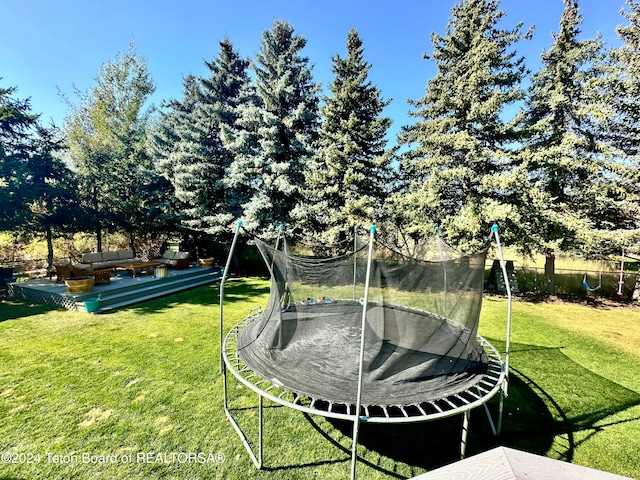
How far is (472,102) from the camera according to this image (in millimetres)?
9438

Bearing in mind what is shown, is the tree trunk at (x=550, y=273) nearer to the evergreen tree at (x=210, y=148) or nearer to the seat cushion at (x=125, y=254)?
the evergreen tree at (x=210, y=148)

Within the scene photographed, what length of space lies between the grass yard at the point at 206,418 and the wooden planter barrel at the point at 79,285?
1909 mm

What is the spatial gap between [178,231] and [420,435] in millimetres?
15161

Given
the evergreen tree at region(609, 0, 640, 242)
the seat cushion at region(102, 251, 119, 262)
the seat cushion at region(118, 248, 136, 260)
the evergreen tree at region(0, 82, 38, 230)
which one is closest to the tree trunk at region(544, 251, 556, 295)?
the evergreen tree at region(609, 0, 640, 242)

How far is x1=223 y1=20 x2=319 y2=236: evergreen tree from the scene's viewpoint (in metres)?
11.6

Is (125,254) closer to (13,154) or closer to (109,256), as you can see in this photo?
(109,256)

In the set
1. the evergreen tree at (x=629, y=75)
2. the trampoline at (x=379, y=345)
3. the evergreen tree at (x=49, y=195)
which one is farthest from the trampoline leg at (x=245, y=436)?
the evergreen tree at (x=629, y=75)

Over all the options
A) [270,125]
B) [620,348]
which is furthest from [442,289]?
[270,125]

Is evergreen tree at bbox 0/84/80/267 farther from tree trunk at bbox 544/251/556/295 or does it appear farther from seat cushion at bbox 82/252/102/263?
tree trunk at bbox 544/251/556/295

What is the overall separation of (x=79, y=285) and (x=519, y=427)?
10677 millimetres

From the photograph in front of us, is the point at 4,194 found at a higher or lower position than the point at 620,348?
higher

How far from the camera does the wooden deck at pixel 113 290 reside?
26.0ft

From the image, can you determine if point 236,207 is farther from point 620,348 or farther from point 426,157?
point 620,348

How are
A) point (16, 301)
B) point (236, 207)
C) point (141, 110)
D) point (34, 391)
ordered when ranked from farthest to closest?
point (141, 110), point (236, 207), point (16, 301), point (34, 391)
